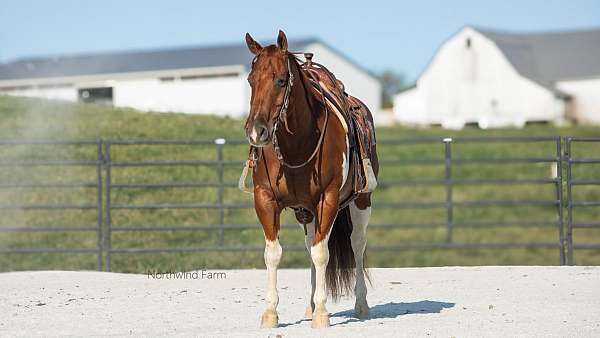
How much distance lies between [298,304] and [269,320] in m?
1.66

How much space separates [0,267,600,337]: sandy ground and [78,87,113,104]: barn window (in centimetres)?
2474

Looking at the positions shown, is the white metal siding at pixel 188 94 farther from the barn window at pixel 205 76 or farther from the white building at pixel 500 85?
the white building at pixel 500 85

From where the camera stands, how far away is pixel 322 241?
651 centimetres

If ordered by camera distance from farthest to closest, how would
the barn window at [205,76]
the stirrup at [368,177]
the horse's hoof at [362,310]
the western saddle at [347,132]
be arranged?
the barn window at [205,76], the horse's hoof at [362,310], the stirrup at [368,177], the western saddle at [347,132]

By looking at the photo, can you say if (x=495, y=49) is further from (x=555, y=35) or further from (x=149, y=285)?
(x=149, y=285)

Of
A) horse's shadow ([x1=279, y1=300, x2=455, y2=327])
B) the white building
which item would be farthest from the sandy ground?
the white building

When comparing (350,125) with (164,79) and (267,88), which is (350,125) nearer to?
(267,88)

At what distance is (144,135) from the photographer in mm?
19359

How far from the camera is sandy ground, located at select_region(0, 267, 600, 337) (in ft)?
21.7

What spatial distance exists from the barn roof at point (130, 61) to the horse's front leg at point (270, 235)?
2838 centimetres

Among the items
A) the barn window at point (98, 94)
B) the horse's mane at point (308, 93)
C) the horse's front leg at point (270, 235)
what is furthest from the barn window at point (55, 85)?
the horse's front leg at point (270, 235)

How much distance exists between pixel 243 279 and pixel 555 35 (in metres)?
39.6

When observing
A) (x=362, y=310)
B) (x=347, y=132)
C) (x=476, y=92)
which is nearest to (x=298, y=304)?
(x=362, y=310)

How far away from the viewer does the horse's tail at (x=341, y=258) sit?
293 inches
